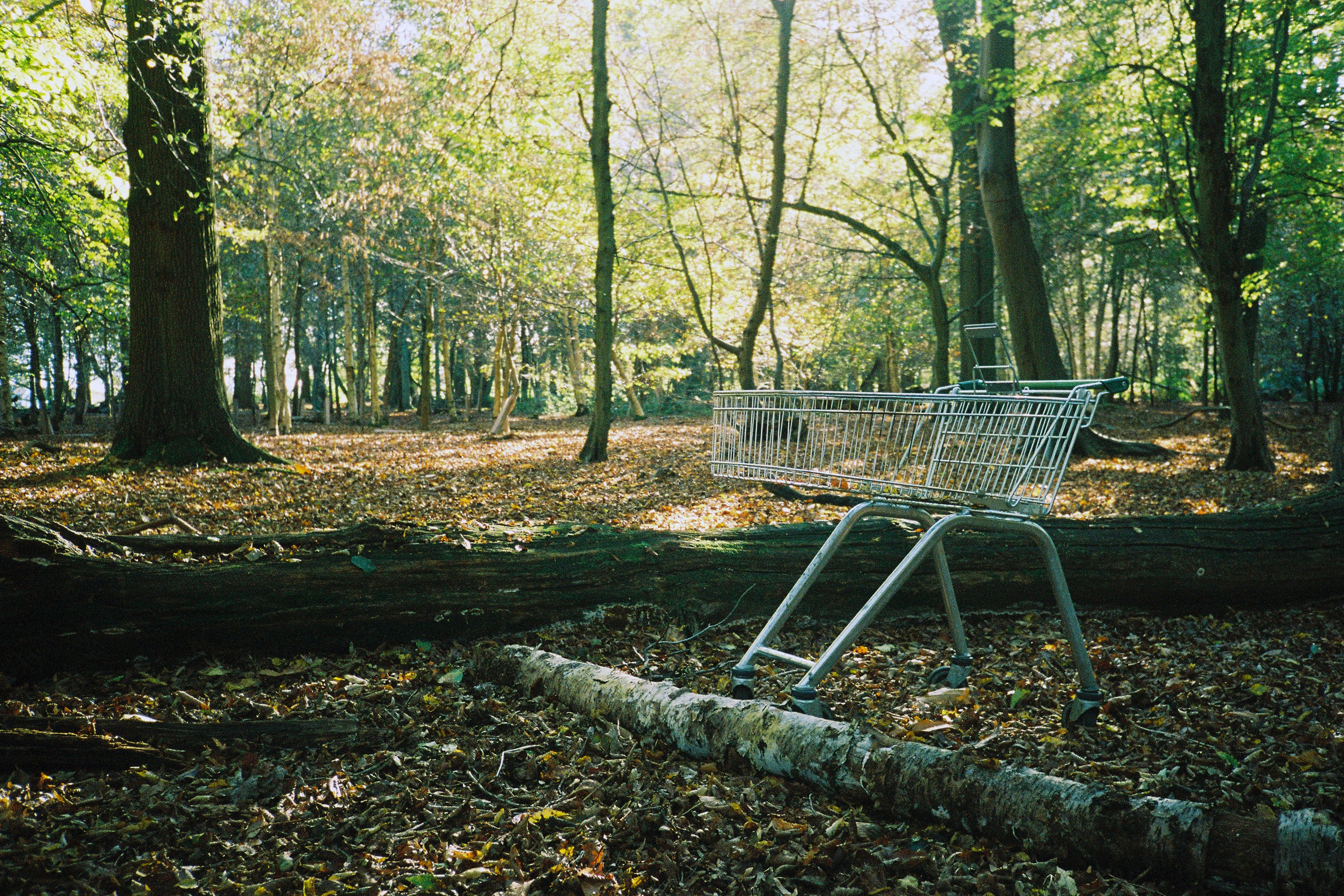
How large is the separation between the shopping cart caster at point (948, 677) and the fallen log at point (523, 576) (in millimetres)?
882

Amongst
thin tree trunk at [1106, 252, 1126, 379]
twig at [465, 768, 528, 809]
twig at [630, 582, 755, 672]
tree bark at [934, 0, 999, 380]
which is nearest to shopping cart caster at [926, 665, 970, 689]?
twig at [630, 582, 755, 672]

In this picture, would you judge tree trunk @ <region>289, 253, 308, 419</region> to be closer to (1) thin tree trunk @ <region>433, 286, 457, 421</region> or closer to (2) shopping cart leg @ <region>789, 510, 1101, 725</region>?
(1) thin tree trunk @ <region>433, 286, 457, 421</region>

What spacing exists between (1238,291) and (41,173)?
51.4 feet

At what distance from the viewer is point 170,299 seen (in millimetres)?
9938

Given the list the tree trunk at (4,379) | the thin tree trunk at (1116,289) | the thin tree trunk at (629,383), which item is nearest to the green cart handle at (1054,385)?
the tree trunk at (4,379)

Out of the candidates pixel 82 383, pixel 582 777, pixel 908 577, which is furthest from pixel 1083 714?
pixel 82 383

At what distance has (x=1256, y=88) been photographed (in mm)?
12547

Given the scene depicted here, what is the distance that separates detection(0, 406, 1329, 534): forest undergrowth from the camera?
751 cm

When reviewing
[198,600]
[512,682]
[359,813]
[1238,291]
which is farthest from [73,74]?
[1238,291]

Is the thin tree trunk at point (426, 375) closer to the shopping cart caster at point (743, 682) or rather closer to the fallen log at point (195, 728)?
the fallen log at point (195, 728)

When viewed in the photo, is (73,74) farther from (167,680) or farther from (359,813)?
(359,813)

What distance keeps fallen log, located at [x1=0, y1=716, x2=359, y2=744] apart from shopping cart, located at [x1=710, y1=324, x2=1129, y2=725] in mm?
1755

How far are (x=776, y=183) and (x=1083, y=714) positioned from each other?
1091cm

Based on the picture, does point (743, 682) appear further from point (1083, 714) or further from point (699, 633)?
point (1083, 714)
